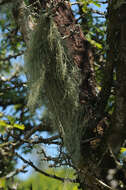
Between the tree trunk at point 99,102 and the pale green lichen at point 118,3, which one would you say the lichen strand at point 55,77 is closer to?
the tree trunk at point 99,102

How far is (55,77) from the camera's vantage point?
195cm

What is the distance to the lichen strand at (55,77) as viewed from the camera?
75.9 inches

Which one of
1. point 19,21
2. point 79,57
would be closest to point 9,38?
point 19,21

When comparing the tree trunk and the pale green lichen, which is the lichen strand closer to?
the tree trunk

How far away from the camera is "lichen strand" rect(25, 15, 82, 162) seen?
1.93 m

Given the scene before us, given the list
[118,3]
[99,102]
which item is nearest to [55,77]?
[99,102]

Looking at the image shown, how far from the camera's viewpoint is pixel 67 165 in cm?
199

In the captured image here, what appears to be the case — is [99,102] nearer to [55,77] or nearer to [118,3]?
[55,77]

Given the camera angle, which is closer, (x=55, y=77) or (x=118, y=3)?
(x=118, y=3)

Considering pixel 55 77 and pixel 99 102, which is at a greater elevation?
pixel 55 77

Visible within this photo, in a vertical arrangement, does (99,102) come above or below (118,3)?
below

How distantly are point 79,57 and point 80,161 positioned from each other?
2.13ft

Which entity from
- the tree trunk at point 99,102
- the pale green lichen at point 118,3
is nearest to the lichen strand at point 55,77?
the tree trunk at point 99,102

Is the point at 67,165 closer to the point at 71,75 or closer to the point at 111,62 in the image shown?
the point at 71,75
